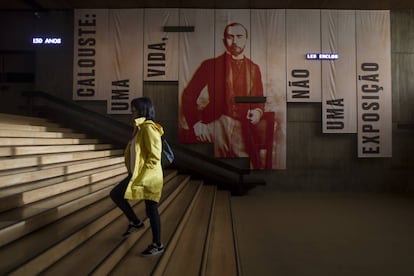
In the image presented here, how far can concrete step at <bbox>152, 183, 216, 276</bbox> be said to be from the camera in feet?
9.40

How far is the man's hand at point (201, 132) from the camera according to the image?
8406 mm

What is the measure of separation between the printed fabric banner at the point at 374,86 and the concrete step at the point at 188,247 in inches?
207

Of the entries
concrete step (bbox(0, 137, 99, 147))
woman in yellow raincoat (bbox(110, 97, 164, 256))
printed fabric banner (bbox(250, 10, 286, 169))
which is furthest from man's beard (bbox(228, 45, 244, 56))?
woman in yellow raincoat (bbox(110, 97, 164, 256))

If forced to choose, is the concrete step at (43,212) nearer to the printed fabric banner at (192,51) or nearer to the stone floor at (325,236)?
the stone floor at (325,236)

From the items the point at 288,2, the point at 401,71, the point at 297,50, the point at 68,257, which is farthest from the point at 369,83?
the point at 68,257

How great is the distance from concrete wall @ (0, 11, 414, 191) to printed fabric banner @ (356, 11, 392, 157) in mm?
233

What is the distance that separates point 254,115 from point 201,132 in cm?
139

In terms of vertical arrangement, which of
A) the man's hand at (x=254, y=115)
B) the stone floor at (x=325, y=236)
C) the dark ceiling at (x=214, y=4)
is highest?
the dark ceiling at (x=214, y=4)

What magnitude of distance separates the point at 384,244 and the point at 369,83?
5.52m

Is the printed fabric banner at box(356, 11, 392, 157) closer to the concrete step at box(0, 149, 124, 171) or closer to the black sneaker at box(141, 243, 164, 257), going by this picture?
the concrete step at box(0, 149, 124, 171)

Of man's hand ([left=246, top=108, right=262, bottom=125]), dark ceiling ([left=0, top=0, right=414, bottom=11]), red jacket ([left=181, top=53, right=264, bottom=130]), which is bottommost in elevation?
man's hand ([left=246, top=108, right=262, bottom=125])

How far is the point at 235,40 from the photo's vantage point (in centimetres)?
856

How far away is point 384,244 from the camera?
4.08 meters

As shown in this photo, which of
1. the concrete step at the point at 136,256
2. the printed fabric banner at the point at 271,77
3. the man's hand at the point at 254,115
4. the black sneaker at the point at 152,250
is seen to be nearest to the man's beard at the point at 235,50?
the printed fabric banner at the point at 271,77
